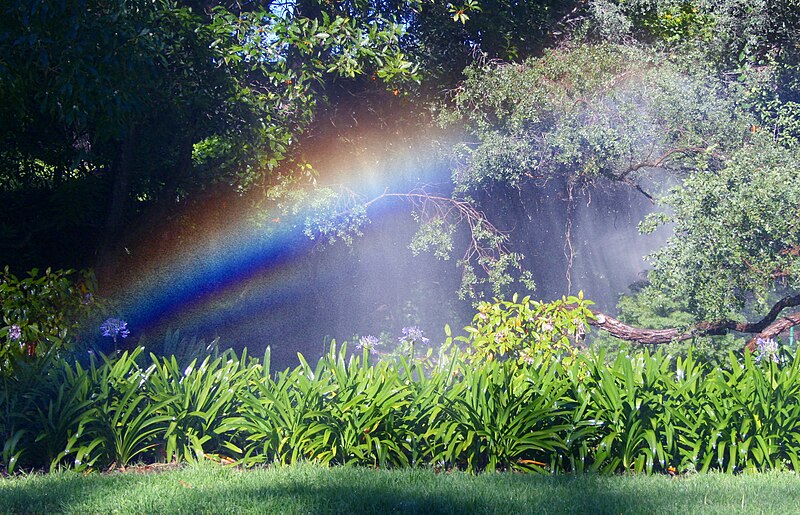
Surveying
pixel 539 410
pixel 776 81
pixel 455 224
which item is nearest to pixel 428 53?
pixel 455 224

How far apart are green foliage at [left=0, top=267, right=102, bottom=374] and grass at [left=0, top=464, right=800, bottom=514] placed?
84.2 inches

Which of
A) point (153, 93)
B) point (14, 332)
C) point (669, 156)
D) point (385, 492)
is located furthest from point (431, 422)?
point (669, 156)

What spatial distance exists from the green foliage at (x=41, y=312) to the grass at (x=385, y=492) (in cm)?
214

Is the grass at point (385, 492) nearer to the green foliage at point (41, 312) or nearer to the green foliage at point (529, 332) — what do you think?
the green foliage at point (529, 332)

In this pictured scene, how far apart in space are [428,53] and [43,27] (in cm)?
509

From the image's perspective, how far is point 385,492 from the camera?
13.8ft


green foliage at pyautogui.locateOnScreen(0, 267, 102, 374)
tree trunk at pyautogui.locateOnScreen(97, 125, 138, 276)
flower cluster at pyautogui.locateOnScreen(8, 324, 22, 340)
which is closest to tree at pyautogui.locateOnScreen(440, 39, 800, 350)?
tree trunk at pyautogui.locateOnScreen(97, 125, 138, 276)

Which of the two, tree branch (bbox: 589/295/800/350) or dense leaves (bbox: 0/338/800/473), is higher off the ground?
tree branch (bbox: 589/295/800/350)

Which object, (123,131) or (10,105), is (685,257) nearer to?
(123,131)

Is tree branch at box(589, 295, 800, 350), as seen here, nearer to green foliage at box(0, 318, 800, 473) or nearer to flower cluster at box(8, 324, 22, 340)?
green foliage at box(0, 318, 800, 473)

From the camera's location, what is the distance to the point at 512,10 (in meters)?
10.3

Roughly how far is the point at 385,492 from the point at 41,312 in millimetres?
4678

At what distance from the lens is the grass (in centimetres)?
392

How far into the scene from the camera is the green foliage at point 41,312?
664cm
